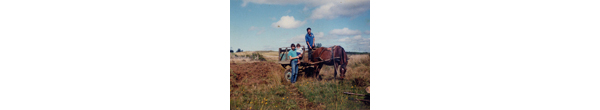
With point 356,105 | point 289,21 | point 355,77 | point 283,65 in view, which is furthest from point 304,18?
point 356,105

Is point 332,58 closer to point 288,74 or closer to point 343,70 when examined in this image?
point 343,70

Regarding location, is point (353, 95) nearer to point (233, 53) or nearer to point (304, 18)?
point (304, 18)

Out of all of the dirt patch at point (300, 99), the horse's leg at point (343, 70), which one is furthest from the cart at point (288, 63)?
the horse's leg at point (343, 70)

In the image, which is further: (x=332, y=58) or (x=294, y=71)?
(x=294, y=71)

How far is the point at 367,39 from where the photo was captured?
3.60 m

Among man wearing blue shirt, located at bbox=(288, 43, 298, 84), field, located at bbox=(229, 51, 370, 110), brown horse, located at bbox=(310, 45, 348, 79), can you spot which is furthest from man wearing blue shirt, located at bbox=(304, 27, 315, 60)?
field, located at bbox=(229, 51, 370, 110)

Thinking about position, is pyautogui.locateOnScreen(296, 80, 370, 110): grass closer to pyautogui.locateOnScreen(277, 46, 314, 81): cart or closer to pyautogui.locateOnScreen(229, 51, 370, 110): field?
pyautogui.locateOnScreen(229, 51, 370, 110): field

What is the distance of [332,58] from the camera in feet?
12.1

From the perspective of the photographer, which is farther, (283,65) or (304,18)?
(283,65)

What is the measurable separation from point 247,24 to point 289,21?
0.50 m

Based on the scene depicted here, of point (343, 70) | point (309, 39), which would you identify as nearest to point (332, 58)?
point (343, 70)

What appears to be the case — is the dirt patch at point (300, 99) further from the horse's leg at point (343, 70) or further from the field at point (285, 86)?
the horse's leg at point (343, 70)

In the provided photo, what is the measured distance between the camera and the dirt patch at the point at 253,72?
3.78 m

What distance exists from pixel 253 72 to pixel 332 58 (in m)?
0.96
